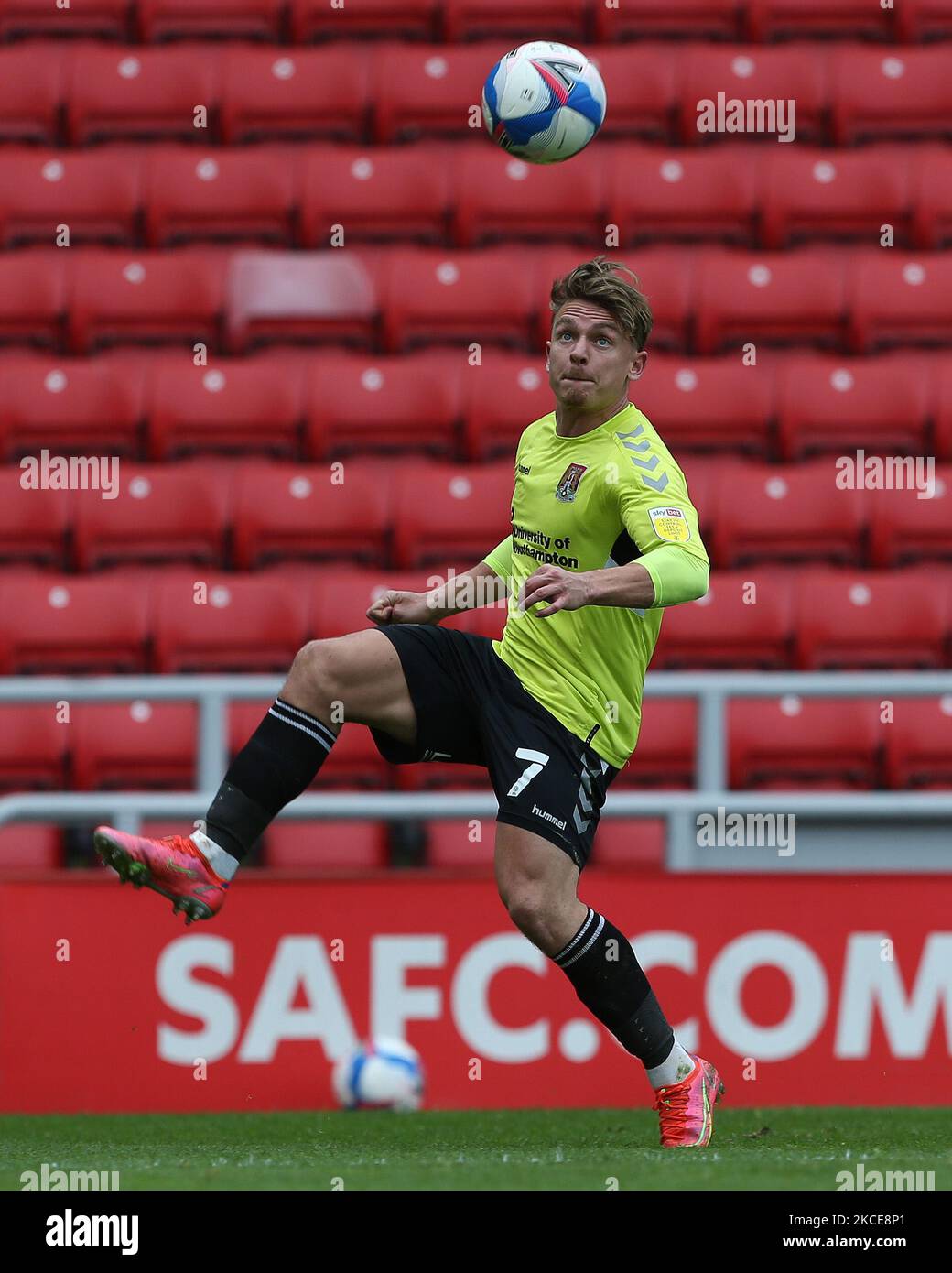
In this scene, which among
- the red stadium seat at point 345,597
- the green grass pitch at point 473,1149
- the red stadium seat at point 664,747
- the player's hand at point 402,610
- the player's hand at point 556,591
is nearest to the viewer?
the green grass pitch at point 473,1149

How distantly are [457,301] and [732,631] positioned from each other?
215 cm

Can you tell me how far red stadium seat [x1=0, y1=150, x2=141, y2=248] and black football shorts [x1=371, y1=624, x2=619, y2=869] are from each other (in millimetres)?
5080

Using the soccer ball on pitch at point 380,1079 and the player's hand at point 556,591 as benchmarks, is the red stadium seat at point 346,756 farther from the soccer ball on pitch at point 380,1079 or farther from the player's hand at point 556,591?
the player's hand at point 556,591

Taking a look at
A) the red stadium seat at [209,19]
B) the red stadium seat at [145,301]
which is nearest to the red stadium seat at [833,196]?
the red stadium seat at [145,301]

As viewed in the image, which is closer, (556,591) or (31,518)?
(556,591)

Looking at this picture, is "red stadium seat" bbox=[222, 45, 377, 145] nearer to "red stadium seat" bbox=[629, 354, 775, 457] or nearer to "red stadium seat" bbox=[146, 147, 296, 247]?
"red stadium seat" bbox=[146, 147, 296, 247]

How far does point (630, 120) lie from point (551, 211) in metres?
0.79

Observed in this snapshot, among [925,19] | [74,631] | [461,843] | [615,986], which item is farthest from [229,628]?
[925,19]

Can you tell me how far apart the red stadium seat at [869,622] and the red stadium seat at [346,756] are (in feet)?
5.28

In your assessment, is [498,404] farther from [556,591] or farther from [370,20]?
[556,591]

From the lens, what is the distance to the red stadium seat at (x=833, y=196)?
29.1 ft

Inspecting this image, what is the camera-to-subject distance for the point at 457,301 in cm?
836

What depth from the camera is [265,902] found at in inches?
233

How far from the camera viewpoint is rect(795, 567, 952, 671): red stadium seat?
7.11 m
